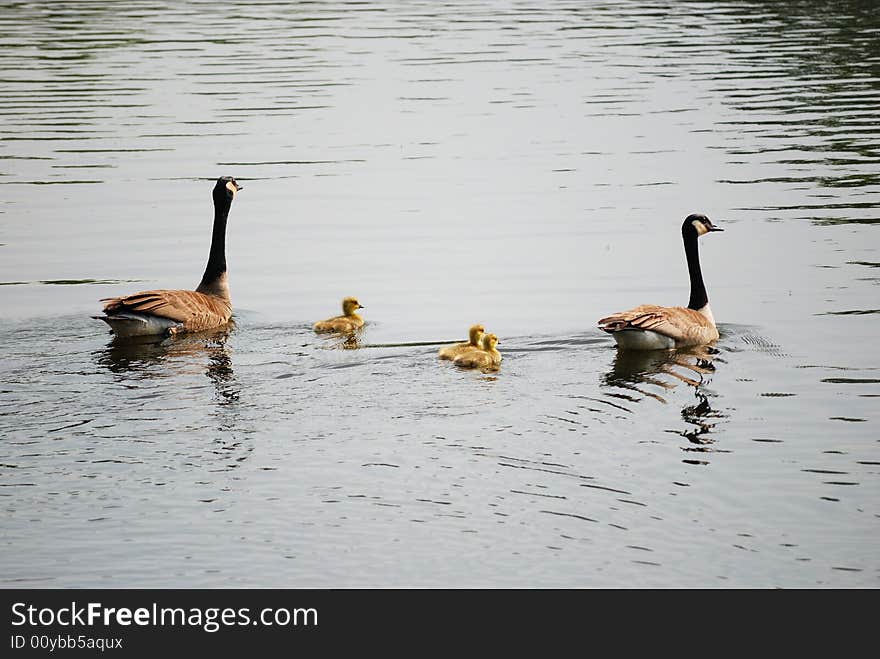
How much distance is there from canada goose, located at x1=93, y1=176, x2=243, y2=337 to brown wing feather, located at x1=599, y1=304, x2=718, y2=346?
4.86 m

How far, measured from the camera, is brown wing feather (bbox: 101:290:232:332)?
616 inches

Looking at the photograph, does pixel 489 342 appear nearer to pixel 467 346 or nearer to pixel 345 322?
pixel 467 346

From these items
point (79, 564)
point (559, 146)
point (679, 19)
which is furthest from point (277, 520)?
point (679, 19)

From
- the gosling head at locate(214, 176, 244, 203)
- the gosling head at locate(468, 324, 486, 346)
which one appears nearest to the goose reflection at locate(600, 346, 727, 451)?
the gosling head at locate(468, 324, 486, 346)

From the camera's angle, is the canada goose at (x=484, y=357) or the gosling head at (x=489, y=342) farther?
the gosling head at (x=489, y=342)

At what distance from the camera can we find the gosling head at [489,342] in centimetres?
1455

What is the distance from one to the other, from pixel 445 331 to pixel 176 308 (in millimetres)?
3223

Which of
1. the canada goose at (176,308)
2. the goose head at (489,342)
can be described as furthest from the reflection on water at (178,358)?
the goose head at (489,342)

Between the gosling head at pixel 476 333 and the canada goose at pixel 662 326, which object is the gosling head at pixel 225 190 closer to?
the gosling head at pixel 476 333

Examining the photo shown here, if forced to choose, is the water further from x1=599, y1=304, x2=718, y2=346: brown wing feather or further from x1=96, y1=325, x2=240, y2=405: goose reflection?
x1=599, y1=304, x2=718, y2=346: brown wing feather

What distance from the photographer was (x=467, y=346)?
1481cm

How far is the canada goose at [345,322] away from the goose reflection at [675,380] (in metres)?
3.23
